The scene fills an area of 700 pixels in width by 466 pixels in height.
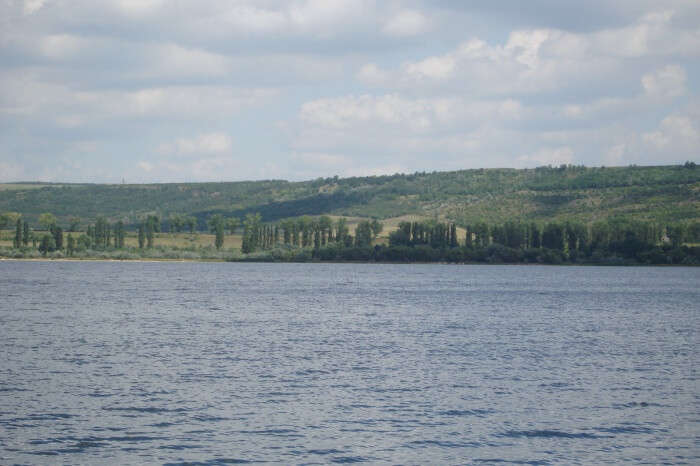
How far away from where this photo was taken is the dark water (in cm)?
3120

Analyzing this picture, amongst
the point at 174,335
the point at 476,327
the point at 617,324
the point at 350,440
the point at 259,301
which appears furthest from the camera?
the point at 259,301

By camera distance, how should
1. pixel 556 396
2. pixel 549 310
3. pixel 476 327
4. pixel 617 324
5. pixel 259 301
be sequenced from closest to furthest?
pixel 556 396 → pixel 476 327 → pixel 617 324 → pixel 549 310 → pixel 259 301

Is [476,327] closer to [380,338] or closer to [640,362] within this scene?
[380,338]

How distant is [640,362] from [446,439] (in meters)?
26.2

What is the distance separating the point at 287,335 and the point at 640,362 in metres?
27.6

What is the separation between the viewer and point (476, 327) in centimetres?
7625

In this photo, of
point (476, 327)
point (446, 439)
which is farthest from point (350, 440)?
point (476, 327)

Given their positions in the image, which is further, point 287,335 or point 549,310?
point 549,310

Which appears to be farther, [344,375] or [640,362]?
[640,362]

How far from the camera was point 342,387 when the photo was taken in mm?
42719

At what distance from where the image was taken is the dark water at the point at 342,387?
3120cm

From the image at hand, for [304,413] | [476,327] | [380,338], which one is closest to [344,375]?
[304,413]

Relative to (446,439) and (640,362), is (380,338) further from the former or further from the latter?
(446,439)

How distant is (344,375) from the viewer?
152 feet
